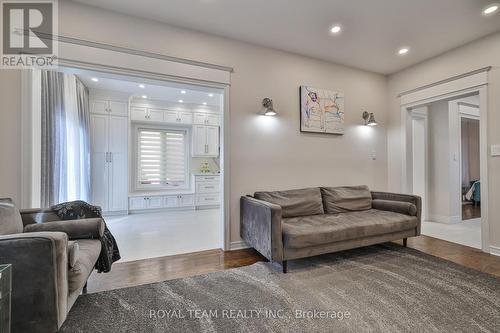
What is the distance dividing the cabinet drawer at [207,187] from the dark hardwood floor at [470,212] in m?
5.65

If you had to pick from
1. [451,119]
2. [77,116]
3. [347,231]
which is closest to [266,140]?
[347,231]

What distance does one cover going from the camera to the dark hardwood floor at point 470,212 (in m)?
4.82

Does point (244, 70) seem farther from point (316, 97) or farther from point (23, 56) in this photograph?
point (23, 56)

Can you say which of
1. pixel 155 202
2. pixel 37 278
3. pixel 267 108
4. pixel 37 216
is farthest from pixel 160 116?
pixel 37 278

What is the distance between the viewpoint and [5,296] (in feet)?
3.83

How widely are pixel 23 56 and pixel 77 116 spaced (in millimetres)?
1815

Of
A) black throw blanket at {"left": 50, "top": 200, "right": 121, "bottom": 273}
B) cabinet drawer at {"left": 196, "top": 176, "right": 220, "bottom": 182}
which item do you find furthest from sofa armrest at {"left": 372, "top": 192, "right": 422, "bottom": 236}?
cabinet drawer at {"left": 196, "top": 176, "right": 220, "bottom": 182}

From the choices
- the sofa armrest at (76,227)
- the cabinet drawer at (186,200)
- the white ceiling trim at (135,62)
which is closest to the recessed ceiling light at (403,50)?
the white ceiling trim at (135,62)

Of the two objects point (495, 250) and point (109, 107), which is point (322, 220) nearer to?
point (495, 250)

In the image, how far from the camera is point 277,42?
3.16 metres

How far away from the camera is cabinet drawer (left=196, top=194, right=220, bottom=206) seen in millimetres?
6051

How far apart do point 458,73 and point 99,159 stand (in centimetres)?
667

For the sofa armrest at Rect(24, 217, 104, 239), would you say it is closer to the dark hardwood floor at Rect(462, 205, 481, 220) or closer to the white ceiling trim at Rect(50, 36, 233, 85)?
the white ceiling trim at Rect(50, 36, 233, 85)

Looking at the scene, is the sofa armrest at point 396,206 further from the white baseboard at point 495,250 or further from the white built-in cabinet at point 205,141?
the white built-in cabinet at point 205,141
